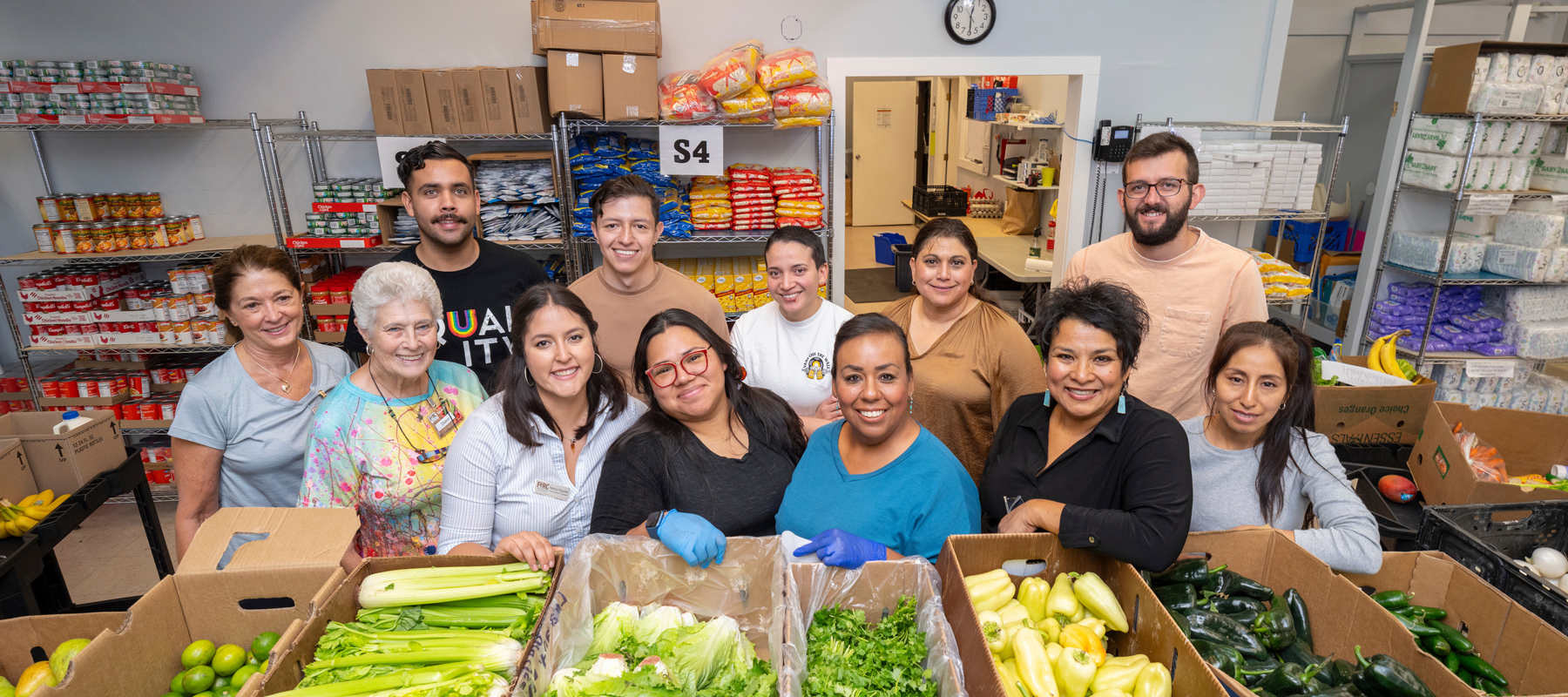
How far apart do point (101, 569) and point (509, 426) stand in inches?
135

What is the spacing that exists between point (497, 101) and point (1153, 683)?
12.8ft

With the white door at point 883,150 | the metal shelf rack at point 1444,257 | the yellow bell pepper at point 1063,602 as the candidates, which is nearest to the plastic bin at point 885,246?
the white door at point 883,150

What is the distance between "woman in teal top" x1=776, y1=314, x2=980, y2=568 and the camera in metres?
1.64

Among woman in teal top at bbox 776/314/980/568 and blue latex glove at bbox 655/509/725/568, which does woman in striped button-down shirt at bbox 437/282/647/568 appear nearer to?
blue latex glove at bbox 655/509/725/568

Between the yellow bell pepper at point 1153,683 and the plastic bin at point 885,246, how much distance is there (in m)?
6.82

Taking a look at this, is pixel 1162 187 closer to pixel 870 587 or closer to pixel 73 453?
pixel 870 587

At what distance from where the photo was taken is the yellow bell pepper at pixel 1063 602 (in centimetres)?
154

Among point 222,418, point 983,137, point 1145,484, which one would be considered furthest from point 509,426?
point 983,137

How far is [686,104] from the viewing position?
3.90 metres

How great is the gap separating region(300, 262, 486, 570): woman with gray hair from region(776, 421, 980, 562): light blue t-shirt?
1035mm

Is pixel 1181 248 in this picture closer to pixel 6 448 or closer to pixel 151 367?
pixel 6 448

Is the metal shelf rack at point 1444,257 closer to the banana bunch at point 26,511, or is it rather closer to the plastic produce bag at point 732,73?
the plastic produce bag at point 732,73

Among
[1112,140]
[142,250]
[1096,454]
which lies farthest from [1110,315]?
[142,250]

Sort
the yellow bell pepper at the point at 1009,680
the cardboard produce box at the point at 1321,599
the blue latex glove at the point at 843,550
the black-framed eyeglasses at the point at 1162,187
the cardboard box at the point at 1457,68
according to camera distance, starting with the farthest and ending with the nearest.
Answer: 1. the cardboard box at the point at 1457,68
2. the black-framed eyeglasses at the point at 1162,187
3. the blue latex glove at the point at 843,550
4. the cardboard produce box at the point at 1321,599
5. the yellow bell pepper at the point at 1009,680
